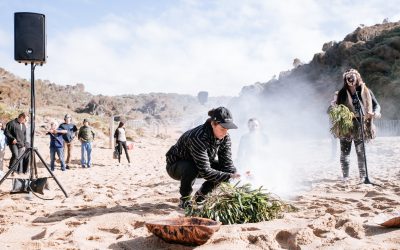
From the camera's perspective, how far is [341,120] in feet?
21.5

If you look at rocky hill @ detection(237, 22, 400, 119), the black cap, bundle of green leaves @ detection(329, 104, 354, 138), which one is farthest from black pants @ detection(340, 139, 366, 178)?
rocky hill @ detection(237, 22, 400, 119)

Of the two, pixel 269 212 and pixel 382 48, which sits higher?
pixel 382 48

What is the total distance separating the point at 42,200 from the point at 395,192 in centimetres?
486

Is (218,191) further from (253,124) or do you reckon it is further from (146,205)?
(253,124)

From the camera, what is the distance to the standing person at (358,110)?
6523 mm

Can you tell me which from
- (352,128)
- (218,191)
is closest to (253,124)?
(352,128)

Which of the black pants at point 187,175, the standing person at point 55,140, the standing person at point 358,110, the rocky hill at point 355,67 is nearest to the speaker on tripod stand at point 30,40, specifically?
the black pants at point 187,175

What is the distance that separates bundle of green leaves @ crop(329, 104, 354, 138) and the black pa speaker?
15.5 ft

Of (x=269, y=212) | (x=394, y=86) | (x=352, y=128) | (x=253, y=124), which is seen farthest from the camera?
(x=394, y=86)

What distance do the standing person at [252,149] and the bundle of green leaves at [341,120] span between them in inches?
49.8

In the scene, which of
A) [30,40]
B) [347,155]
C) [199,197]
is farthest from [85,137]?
[199,197]

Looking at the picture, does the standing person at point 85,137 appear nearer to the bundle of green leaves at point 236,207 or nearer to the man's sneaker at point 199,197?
the man's sneaker at point 199,197

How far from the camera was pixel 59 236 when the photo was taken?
342 cm

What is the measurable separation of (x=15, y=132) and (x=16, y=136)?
10 cm
